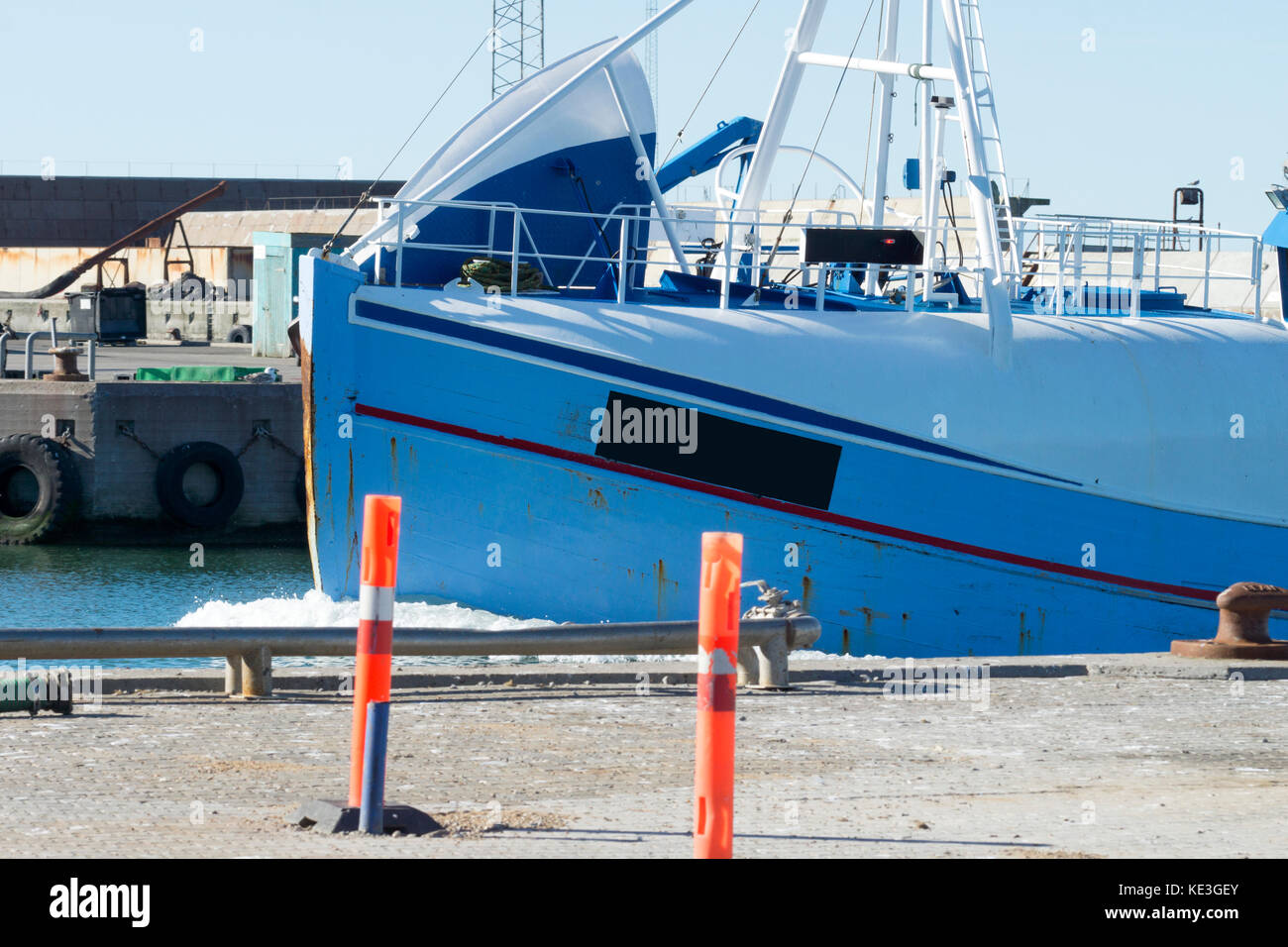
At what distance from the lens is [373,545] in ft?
17.7

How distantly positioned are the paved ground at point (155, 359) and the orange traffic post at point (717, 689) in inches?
967

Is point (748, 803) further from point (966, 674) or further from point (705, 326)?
point (705, 326)

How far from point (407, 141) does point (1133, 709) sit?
841 centimetres

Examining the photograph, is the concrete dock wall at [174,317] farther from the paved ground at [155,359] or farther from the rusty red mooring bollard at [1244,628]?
the rusty red mooring bollard at [1244,628]

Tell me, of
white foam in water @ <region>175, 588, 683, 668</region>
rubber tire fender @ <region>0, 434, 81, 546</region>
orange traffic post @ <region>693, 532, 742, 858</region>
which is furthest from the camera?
rubber tire fender @ <region>0, 434, 81, 546</region>

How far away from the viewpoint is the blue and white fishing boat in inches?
480

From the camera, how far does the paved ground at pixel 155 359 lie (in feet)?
105

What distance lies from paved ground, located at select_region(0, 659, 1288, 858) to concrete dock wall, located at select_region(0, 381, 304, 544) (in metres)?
18.0

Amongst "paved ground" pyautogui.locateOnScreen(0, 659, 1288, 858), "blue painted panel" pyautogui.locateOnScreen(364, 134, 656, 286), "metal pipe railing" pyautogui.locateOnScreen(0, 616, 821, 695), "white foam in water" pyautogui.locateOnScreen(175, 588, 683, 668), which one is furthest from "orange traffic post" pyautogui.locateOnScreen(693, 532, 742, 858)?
"blue painted panel" pyautogui.locateOnScreen(364, 134, 656, 286)

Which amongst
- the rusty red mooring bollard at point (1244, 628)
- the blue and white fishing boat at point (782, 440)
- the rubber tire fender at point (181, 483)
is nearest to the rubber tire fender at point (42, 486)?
the rubber tire fender at point (181, 483)

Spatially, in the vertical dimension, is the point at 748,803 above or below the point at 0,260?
below

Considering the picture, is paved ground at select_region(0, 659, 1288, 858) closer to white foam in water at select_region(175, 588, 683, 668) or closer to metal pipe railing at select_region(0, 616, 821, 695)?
metal pipe railing at select_region(0, 616, 821, 695)

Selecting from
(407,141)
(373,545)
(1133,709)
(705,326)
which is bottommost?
(1133,709)
